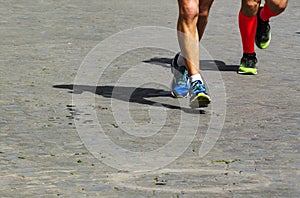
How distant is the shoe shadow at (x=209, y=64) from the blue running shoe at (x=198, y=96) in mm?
2206

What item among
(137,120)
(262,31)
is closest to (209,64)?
(262,31)

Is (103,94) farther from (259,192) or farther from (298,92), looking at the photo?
(259,192)

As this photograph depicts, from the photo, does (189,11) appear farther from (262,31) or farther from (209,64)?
(209,64)

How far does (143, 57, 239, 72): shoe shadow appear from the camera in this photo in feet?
31.2

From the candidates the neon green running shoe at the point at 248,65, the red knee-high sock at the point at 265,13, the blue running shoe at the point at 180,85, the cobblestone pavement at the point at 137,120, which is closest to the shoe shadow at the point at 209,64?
the cobblestone pavement at the point at 137,120

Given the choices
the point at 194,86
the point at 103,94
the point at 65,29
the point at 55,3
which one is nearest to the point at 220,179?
the point at 194,86

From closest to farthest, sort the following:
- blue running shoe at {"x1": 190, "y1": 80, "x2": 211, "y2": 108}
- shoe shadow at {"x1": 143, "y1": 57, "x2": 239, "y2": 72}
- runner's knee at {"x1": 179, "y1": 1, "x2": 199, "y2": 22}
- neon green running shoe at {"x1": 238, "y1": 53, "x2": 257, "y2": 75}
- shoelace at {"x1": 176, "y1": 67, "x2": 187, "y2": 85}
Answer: blue running shoe at {"x1": 190, "y1": 80, "x2": 211, "y2": 108}
runner's knee at {"x1": 179, "y1": 1, "x2": 199, "y2": 22}
shoelace at {"x1": 176, "y1": 67, "x2": 187, "y2": 85}
neon green running shoe at {"x1": 238, "y1": 53, "x2": 257, "y2": 75}
shoe shadow at {"x1": 143, "y1": 57, "x2": 239, "y2": 72}

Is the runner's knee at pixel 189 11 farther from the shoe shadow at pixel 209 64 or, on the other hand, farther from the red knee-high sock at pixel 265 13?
the shoe shadow at pixel 209 64

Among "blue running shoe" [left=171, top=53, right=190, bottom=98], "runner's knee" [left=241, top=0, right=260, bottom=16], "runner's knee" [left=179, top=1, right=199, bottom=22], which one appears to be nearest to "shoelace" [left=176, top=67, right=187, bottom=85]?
"blue running shoe" [left=171, top=53, right=190, bottom=98]

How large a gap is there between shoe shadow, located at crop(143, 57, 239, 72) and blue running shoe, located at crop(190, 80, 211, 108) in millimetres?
2206

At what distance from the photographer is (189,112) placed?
7.36m

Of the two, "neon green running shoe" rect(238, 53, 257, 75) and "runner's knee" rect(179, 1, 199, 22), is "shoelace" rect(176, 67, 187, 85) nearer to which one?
"runner's knee" rect(179, 1, 199, 22)

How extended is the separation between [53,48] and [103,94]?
100 inches

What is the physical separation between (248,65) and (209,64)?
0.72 metres
